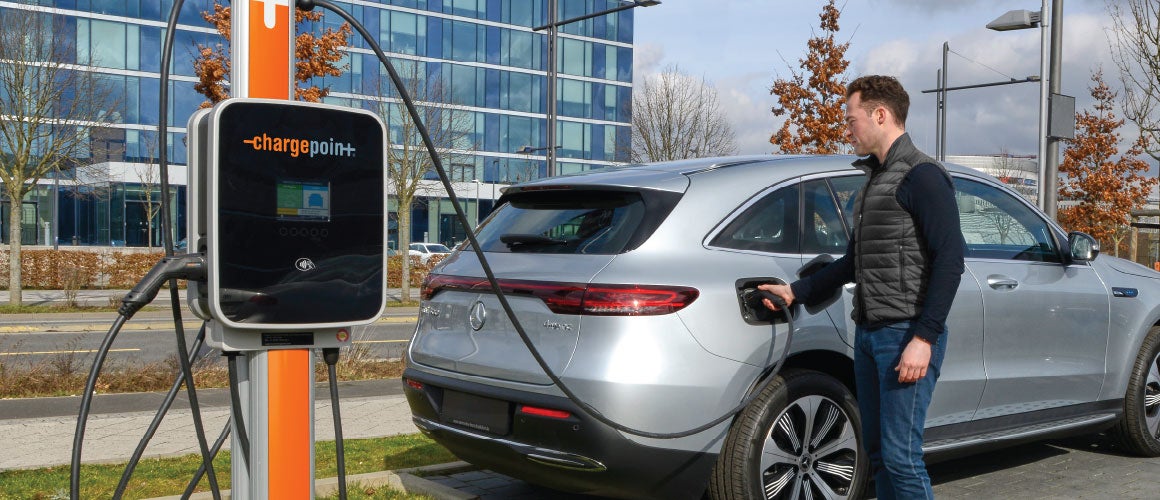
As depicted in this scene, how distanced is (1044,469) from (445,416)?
3602mm

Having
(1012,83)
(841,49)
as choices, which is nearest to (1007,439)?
(841,49)

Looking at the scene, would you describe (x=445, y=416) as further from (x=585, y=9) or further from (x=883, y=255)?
(x=585, y=9)

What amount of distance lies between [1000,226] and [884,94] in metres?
2.07

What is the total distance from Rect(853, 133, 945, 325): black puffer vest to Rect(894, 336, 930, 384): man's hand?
0.14m

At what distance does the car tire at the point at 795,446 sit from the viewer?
423 cm

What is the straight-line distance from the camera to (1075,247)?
574cm

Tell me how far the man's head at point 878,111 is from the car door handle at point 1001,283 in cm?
153

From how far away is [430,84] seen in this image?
41531 millimetres

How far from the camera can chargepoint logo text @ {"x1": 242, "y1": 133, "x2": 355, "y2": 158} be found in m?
2.76

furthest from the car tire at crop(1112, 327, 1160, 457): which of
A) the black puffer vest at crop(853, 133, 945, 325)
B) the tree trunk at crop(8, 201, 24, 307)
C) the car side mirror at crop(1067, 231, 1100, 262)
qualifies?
the tree trunk at crop(8, 201, 24, 307)

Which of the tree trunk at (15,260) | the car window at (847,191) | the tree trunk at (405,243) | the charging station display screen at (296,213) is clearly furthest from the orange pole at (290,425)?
the tree trunk at (405,243)

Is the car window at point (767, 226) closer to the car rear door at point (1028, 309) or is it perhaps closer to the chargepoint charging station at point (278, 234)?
the car rear door at point (1028, 309)

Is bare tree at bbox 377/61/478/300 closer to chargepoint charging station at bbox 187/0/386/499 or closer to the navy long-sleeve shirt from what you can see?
the navy long-sleeve shirt

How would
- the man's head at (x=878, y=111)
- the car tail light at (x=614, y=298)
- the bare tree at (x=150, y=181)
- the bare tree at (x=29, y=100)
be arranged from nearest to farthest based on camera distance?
the man's head at (x=878, y=111), the car tail light at (x=614, y=298), the bare tree at (x=29, y=100), the bare tree at (x=150, y=181)
